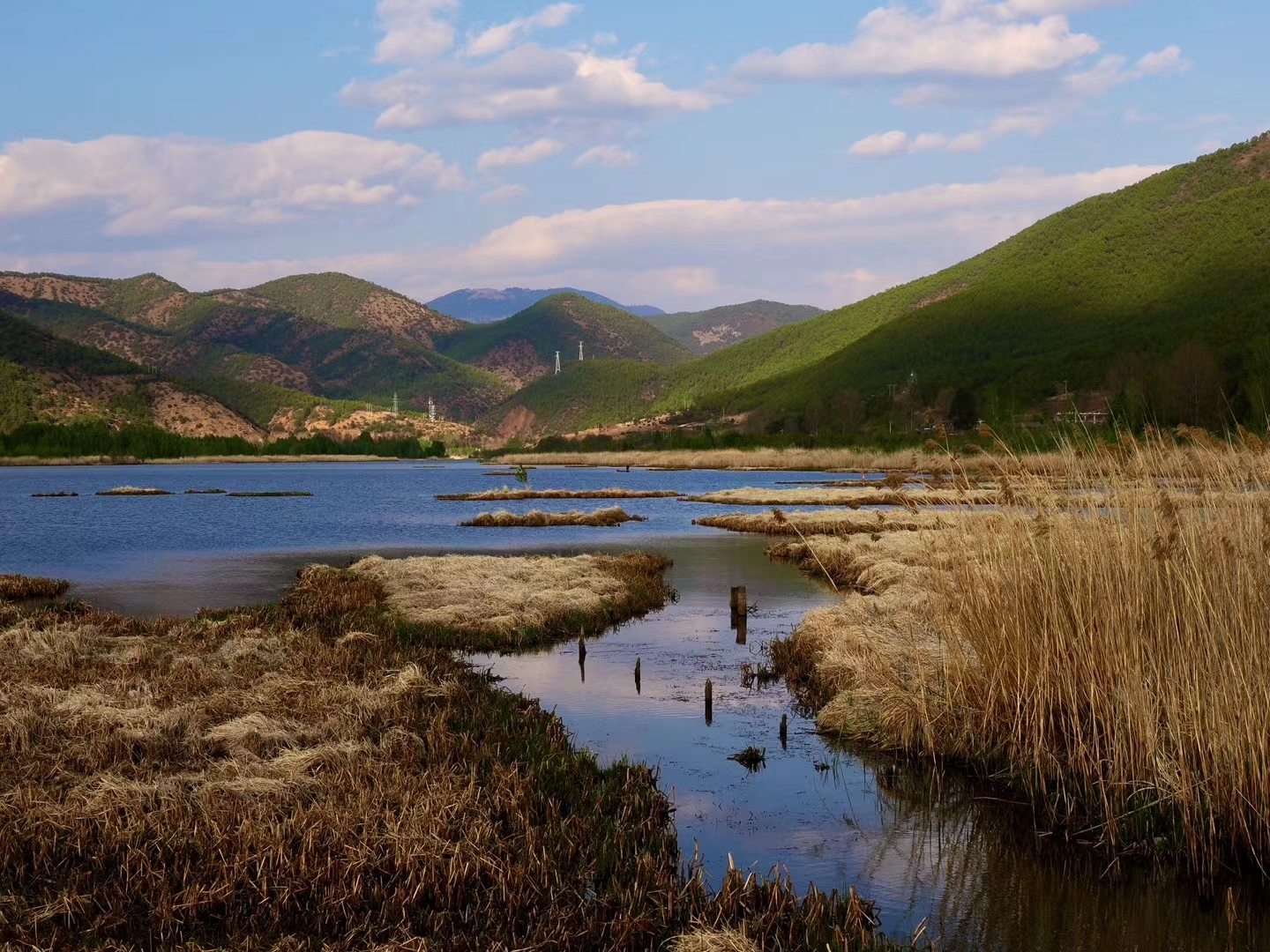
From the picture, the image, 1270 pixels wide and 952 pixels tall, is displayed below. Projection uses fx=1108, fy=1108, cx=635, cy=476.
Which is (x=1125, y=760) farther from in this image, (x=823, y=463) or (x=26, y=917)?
(x=823, y=463)

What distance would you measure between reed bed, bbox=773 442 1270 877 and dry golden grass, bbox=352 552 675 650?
8820 millimetres

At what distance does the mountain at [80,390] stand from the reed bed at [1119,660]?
555 ft

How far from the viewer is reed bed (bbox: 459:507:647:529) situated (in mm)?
50375

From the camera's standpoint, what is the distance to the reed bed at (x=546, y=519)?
50375 mm

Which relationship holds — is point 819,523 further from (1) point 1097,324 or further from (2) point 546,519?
(1) point 1097,324

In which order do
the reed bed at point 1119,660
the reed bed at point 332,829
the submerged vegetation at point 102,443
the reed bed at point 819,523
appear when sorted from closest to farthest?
the reed bed at point 332,829, the reed bed at point 1119,660, the reed bed at point 819,523, the submerged vegetation at point 102,443

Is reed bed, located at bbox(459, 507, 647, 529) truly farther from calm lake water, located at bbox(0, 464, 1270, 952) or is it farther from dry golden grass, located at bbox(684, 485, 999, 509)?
calm lake water, located at bbox(0, 464, 1270, 952)

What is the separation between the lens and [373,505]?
68562 millimetres

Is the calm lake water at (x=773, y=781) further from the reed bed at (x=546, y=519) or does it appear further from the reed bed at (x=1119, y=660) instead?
the reed bed at (x=546, y=519)

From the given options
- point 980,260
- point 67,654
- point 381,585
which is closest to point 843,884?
point 67,654

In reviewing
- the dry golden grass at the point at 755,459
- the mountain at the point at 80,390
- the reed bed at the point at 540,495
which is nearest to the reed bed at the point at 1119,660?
the reed bed at the point at 540,495

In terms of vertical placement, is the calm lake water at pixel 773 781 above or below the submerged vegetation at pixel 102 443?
below

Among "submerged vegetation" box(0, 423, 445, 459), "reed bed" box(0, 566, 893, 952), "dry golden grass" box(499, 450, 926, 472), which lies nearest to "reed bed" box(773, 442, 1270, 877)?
"reed bed" box(0, 566, 893, 952)

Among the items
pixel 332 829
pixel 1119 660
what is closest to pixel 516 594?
pixel 332 829
